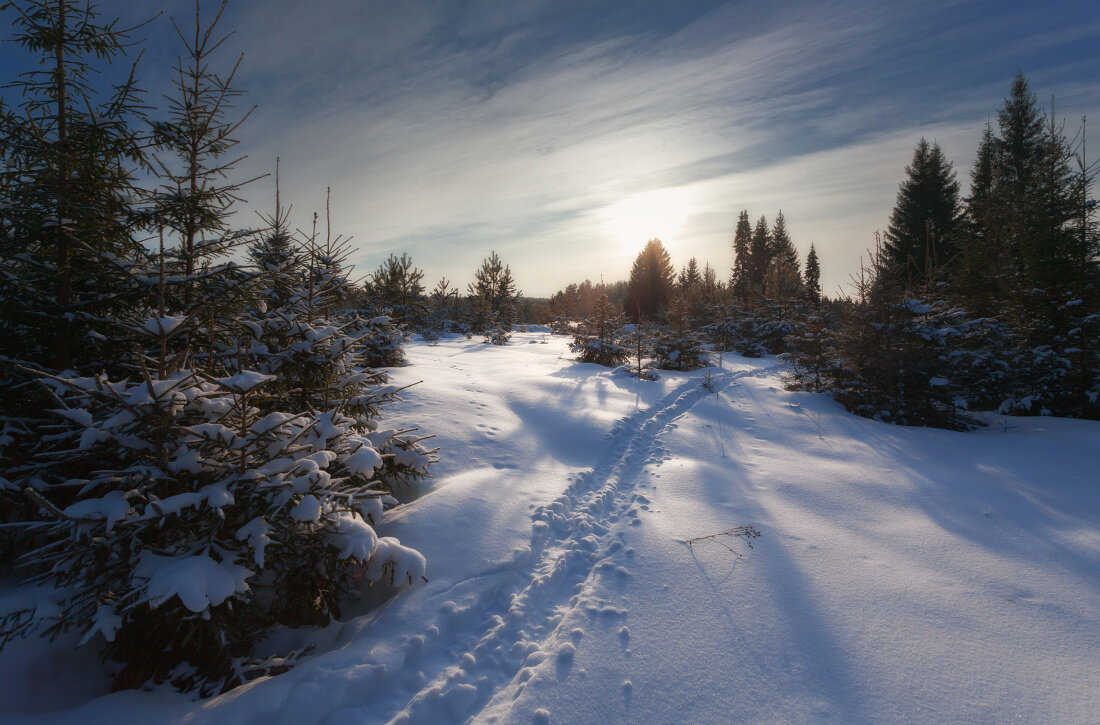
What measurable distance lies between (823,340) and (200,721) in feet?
40.0

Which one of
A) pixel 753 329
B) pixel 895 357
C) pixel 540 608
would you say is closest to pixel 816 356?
pixel 895 357

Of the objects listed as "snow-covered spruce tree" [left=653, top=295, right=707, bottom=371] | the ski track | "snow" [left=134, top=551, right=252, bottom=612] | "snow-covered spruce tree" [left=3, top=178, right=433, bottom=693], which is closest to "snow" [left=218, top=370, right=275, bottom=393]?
"snow-covered spruce tree" [left=3, top=178, right=433, bottom=693]

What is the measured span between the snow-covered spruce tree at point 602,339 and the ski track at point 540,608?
9.50 meters

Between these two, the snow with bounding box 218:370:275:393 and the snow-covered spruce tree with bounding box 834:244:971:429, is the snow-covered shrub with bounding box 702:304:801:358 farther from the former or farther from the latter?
the snow with bounding box 218:370:275:393

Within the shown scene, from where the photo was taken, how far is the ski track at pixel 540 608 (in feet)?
7.72

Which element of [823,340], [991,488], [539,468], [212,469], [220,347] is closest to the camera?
[212,469]

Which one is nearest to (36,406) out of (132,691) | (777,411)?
(132,691)

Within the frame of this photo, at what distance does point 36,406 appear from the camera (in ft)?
10.1

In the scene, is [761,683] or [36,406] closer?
[761,683]

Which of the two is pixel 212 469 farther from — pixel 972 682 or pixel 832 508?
pixel 832 508

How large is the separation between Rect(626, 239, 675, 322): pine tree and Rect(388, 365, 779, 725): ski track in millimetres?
30250

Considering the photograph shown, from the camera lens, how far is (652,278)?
34406mm

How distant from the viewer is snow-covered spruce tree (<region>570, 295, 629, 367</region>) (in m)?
14.8

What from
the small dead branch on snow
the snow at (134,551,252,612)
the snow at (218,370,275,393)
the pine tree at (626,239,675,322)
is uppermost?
the pine tree at (626,239,675,322)
